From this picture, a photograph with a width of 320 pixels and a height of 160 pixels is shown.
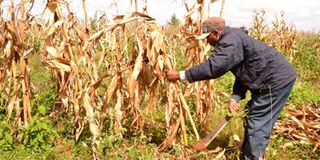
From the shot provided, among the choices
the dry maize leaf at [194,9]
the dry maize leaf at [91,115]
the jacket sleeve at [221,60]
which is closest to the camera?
the jacket sleeve at [221,60]

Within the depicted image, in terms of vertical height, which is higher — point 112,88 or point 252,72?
point 252,72

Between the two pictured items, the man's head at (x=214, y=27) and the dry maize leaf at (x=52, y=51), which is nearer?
the man's head at (x=214, y=27)

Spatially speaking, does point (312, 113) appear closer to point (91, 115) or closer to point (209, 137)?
point (209, 137)

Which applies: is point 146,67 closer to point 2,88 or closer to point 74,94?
point 74,94

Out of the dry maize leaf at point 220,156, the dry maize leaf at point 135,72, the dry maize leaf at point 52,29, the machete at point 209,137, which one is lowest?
the dry maize leaf at point 220,156

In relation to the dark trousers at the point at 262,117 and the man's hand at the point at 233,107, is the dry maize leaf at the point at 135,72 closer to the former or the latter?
the man's hand at the point at 233,107

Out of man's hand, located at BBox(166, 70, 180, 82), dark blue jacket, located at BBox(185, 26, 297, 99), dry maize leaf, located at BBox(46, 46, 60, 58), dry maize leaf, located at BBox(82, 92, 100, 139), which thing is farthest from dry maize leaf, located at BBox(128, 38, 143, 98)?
dry maize leaf, located at BBox(46, 46, 60, 58)

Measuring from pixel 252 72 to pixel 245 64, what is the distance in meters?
0.10

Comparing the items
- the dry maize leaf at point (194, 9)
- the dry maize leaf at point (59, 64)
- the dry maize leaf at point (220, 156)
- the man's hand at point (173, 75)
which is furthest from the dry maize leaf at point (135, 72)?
the dry maize leaf at point (220, 156)

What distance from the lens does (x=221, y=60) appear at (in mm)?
3379

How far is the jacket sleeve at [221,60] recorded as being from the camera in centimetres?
339

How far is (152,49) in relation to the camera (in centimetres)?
376

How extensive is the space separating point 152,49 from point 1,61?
1723 millimetres

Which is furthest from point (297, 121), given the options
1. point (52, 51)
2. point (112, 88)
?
point (52, 51)
